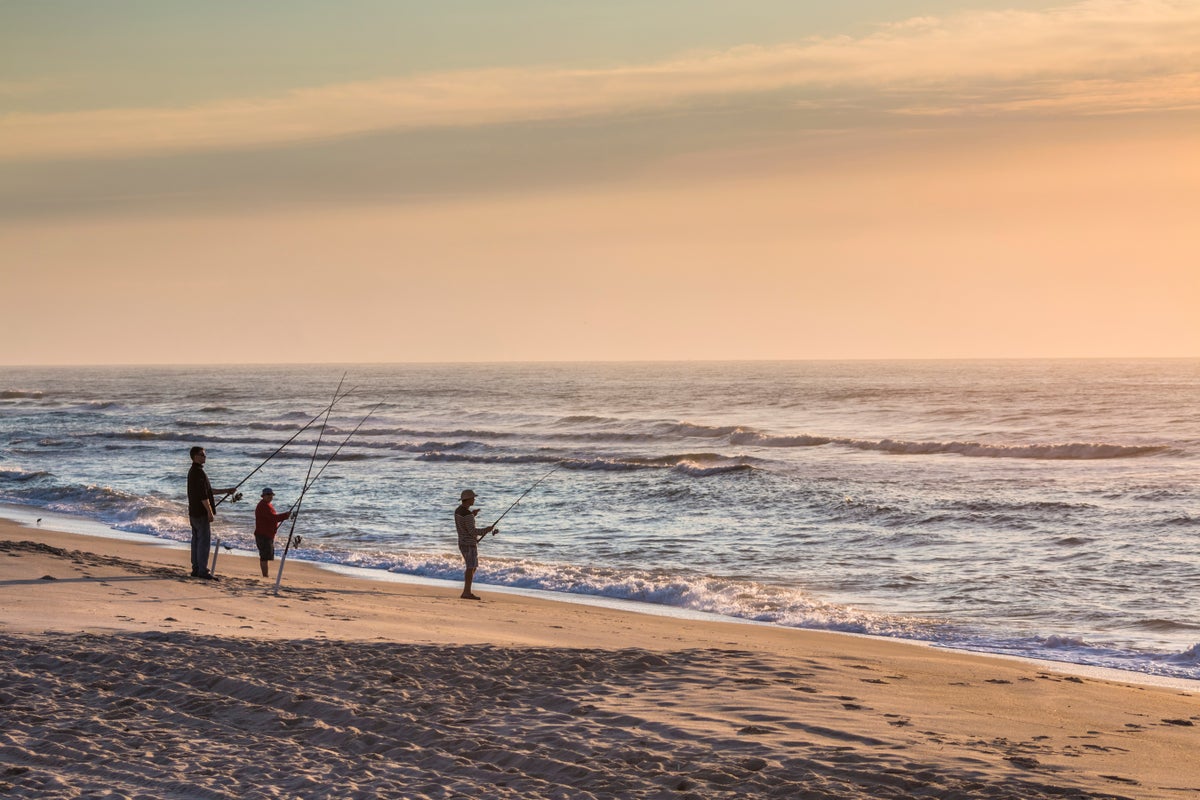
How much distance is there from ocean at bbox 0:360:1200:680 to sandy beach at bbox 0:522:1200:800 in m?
2.72

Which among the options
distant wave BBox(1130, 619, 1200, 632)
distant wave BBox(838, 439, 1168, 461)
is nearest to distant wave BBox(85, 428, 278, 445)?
distant wave BBox(838, 439, 1168, 461)

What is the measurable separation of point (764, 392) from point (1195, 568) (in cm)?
6208

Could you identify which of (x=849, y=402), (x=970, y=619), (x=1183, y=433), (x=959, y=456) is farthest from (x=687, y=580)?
(x=849, y=402)

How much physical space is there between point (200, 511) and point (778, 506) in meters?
12.4

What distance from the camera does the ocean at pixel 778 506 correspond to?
12445mm

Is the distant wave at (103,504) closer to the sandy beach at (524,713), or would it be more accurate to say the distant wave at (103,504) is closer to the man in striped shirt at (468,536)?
the man in striped shirt at (468,536)

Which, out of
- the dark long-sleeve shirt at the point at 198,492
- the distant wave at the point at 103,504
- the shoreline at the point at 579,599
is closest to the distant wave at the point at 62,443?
the distant wave at the point at 103,504

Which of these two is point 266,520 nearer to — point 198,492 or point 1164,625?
point 198,492

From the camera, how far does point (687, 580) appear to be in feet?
45.9

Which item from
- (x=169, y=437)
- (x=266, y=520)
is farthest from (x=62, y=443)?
(x=266, y=520)

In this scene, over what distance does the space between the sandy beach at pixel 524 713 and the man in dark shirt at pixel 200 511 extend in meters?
1.83

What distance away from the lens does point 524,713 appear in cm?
674

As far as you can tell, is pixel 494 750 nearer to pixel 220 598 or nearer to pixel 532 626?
pixel 532 626

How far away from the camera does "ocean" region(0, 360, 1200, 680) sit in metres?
12.4
